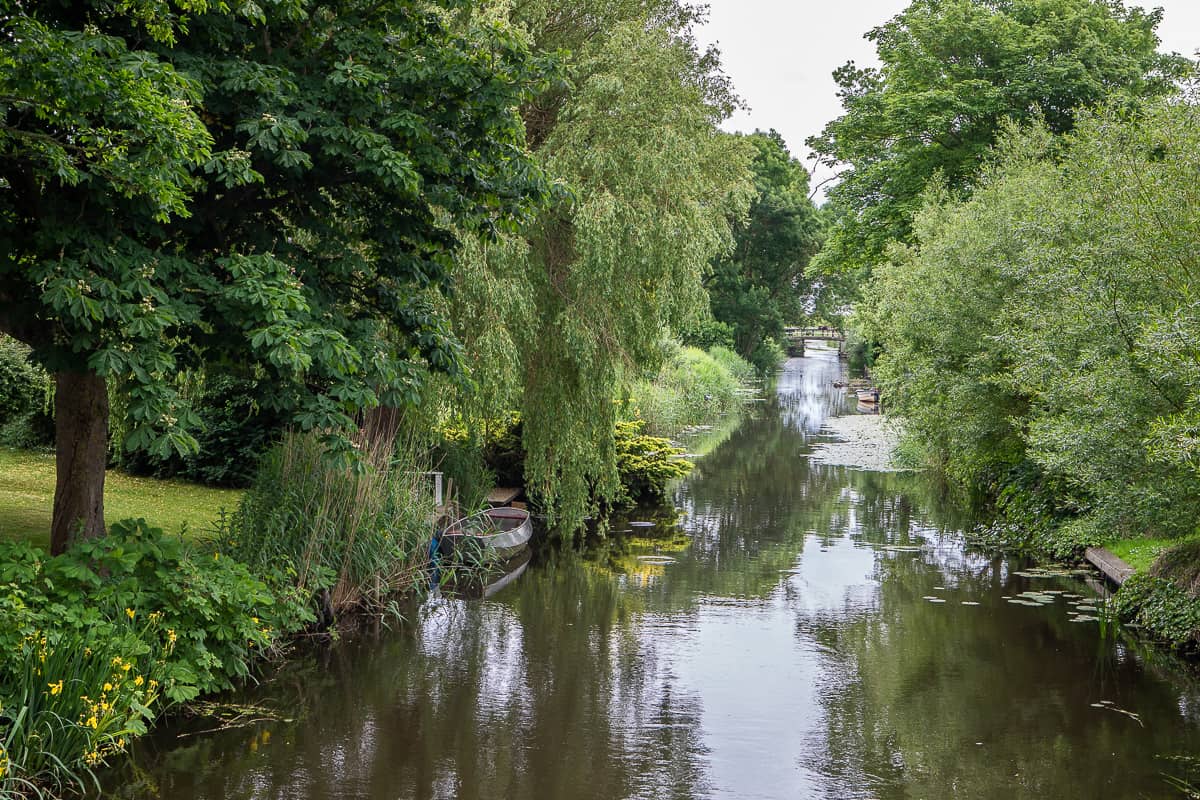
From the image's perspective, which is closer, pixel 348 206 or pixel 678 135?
pixel 348 206

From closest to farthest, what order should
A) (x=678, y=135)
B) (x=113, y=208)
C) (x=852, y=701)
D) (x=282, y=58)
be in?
(x=113, y=208), (x=282, y=58), (x=852, y=701), (x=678, y=135)

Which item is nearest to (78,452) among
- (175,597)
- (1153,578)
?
(175,597)

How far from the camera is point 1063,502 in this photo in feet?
56.8

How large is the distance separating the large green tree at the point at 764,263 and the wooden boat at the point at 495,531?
39.1m

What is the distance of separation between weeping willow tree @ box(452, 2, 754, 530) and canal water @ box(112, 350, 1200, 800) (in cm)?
254

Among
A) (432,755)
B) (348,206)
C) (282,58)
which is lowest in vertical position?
(432,755)

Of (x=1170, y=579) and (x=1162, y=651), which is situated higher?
(x=1170, y=579)

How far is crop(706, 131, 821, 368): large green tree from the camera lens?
185 feet

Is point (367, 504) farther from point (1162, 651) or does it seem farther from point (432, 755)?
point (1162, 651)

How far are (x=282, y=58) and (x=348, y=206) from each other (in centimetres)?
138

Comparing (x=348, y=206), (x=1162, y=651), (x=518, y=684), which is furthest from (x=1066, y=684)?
(x=348, y=206)

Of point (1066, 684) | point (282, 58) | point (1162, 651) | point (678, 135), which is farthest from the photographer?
point (678, 135)

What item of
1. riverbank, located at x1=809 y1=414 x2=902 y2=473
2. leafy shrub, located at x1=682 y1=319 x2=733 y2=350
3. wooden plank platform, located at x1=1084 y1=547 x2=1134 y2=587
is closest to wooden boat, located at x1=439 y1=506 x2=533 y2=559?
wooden plank platform, located at x1=1084 y1=547 x2=1134 y2=587

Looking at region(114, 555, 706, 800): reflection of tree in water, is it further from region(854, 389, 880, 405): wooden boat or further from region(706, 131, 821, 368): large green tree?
region(706, 131, 821, 368): large green tree
